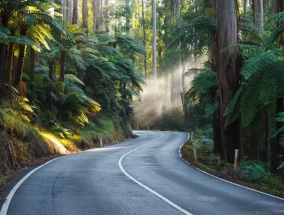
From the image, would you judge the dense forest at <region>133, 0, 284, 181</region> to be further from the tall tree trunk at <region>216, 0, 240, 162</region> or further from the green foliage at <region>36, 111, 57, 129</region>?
the green foliage at <region>36, 111, 57, 129</region>

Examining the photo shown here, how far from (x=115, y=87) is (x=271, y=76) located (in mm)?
26633

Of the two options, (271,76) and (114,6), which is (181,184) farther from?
(114,6)

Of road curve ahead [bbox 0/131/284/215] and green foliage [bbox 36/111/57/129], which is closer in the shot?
road curve ahead [bbox 0/131/284/215]

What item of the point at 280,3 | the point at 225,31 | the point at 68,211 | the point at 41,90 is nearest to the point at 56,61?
the point at 41,90

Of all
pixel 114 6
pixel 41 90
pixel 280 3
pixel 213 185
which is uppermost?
pixel 114 6

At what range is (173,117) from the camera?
207ft

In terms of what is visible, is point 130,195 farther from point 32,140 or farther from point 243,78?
point 32,140

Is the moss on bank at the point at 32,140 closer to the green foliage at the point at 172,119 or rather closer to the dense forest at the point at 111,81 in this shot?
the dense forest at the point at 111,81

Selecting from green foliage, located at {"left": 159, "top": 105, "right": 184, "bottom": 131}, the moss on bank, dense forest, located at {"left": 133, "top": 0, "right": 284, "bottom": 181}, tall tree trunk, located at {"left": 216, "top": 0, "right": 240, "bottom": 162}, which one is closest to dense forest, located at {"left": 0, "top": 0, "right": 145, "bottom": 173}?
the moss on bank

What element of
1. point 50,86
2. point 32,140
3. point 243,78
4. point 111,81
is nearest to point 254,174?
point 243,78

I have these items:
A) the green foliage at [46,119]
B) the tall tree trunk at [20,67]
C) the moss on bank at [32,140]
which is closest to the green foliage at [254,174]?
the moss on bank at [32,140]

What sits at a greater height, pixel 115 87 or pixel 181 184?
pixel 115 87

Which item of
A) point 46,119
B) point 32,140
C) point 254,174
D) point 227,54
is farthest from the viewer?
point 46,119

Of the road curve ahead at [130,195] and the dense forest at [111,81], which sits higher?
the dense forest at [111,81]
